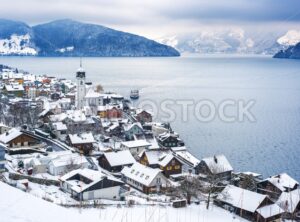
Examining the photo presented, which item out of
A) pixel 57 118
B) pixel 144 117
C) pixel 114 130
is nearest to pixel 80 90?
pixel 144 117

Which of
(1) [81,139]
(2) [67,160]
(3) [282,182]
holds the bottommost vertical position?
(3) [282,182]

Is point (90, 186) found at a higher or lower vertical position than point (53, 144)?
higher

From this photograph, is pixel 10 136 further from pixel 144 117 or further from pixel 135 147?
pixel 144 117

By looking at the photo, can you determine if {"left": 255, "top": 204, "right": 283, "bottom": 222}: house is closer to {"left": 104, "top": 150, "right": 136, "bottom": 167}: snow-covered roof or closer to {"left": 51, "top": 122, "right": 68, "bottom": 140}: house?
{"left": 104, "top": 150, "right": 136, "bottom": 167}: snow-covered roof

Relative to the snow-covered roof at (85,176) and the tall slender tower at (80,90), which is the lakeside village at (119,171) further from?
the tall slender tower at (80,90)

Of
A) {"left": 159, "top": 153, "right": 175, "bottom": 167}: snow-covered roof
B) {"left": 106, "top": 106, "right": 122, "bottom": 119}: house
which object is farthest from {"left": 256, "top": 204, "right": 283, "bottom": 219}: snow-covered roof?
{"left": 106, "top": 106, "right": 122, "bottom": 119}: house
